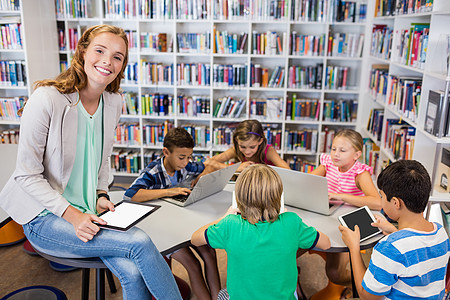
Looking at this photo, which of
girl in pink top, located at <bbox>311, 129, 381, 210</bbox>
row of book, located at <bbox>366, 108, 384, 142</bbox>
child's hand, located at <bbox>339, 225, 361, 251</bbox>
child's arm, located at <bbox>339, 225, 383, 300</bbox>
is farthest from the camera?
row of book, located at <bbox>366, 108, 384, 142</bbox>

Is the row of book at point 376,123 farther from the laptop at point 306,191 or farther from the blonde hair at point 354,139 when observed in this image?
the laptop at point 306,191

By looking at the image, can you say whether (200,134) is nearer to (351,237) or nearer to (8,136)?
(8,136)

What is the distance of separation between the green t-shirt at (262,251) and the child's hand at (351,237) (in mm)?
158

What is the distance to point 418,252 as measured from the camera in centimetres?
139

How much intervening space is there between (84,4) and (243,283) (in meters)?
3.52

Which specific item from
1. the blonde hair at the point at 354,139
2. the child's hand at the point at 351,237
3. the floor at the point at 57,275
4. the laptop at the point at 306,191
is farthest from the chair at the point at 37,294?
the blonde hair at the point at 354,139

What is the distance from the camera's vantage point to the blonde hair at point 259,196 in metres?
1.52

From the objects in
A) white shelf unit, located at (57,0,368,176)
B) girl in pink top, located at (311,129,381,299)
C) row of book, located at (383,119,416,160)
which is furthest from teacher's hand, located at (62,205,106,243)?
white shelf unit, located at (57,0,368,176)

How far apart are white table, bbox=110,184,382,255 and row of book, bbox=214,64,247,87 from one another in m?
2.21

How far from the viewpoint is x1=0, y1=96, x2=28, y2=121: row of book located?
421 cm

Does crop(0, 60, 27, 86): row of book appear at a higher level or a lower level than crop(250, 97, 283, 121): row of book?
higher

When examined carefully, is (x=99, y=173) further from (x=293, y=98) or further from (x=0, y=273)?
(x=293, y=98)

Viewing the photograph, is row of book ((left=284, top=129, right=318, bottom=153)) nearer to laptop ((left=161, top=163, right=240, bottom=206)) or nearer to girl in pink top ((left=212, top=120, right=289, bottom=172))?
girl in pink top ((left=212, top=120, right=289, bottom=172))

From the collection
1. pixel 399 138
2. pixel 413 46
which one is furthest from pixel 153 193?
pixel 413 46
